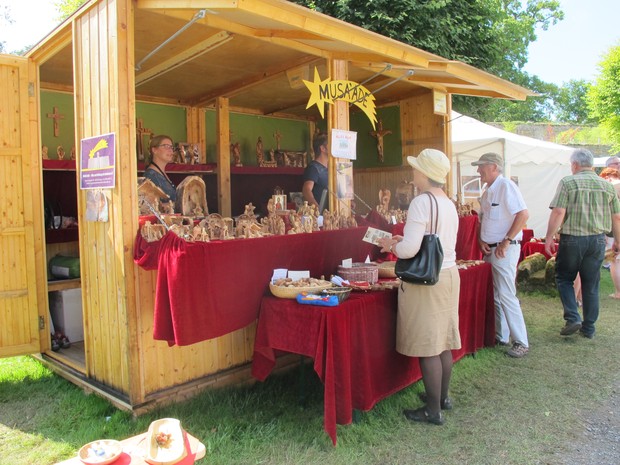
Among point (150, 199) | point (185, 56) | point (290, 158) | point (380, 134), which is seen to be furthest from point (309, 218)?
point (290, 158)

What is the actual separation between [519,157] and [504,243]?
18.3ft

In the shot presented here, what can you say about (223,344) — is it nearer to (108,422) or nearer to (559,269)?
(108,422)

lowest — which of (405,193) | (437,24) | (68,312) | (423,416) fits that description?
(423,416)

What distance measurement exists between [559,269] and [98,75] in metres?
4.61

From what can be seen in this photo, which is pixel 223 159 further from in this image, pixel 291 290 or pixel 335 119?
pixel 291 290

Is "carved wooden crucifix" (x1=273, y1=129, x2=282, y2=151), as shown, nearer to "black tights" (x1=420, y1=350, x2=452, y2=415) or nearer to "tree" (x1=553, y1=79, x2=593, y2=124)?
"black tights" (x1=420, y1=350, x2=452, y2=415)

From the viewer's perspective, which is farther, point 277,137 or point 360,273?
point 277,137

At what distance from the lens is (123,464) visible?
1.69 meters

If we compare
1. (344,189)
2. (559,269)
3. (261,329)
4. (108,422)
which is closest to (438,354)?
(261,329)

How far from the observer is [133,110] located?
10.5ft

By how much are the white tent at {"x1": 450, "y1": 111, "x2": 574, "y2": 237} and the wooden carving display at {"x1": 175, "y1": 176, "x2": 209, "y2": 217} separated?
387 cm

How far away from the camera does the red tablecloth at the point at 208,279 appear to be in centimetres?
290

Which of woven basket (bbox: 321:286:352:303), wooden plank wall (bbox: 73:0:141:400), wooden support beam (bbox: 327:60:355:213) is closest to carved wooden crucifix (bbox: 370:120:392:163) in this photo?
wooden support beam (bbox: 327:60:355:213)

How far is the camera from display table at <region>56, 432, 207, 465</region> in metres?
1.69
